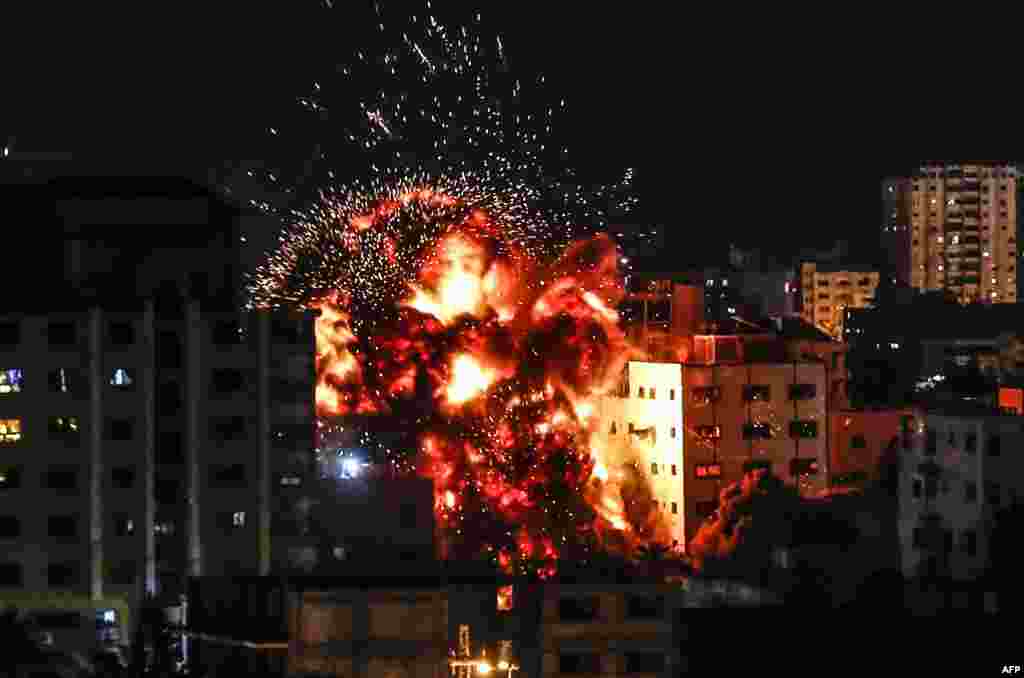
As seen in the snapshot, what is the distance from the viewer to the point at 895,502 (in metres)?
30.3

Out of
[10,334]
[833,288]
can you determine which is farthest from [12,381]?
[833,288]

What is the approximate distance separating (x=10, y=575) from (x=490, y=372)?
28.9 feet

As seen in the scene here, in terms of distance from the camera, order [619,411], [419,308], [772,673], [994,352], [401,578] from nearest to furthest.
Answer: [401,578], [772,673], [419,308], [619,411], [994,352]

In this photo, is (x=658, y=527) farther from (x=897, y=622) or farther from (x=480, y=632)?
(x=480, y=632)

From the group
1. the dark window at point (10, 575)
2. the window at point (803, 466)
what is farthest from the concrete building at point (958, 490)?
the window at point (803, 466)

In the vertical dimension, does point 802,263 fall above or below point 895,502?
above

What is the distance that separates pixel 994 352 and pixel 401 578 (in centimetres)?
3868

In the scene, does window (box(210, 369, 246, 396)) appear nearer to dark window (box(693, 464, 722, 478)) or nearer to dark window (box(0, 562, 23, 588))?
dark window (box(0, 562, 23, 588))

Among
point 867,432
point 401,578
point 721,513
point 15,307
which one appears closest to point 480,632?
point 401,578

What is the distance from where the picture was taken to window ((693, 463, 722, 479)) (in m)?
34.4

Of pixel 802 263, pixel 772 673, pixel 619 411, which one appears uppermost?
pixel 802 263

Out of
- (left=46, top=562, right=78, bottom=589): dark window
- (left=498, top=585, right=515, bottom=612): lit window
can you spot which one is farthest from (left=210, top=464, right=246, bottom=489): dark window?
(left=498, top=585, right=515, bottom=612): lit window

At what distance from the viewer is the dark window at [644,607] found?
1884 centimetres

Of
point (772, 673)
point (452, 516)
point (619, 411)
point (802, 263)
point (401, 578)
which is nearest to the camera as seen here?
point (401, 578)
